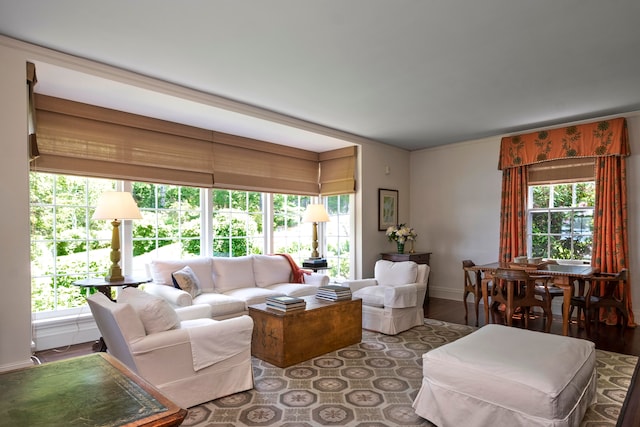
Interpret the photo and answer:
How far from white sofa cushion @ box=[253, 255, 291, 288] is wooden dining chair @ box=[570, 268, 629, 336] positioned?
346 centimetres

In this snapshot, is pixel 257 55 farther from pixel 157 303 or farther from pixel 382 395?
pixel 382 395

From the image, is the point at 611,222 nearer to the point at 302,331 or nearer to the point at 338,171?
the point at 338,171

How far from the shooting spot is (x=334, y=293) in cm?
383

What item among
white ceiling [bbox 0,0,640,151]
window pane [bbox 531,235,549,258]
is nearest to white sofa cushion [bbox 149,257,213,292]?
white ceiling [bbox 0,0,640,151]

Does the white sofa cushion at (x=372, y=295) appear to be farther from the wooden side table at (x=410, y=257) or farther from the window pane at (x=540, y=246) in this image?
the window pane at (x=540, y=246)

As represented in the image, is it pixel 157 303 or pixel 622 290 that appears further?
pixel 622 290

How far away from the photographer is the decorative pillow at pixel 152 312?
2469 millimetres

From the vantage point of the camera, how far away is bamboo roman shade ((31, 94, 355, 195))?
147 inches

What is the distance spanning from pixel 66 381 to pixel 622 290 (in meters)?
5.45

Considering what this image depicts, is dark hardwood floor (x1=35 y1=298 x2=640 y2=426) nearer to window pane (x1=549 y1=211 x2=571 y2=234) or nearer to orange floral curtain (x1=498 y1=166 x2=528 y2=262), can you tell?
orange floral curtain (x1=498 y1=166 x2=528 y2=262)

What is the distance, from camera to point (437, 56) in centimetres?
310

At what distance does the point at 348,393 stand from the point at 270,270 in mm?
2472

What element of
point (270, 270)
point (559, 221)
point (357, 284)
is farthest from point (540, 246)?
point (270, 270)

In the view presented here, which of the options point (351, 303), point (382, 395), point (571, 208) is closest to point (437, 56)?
point (351, 303)
